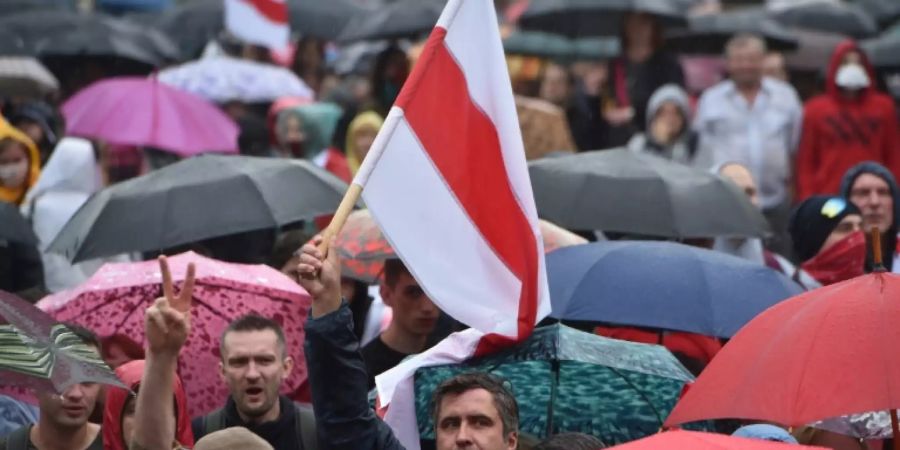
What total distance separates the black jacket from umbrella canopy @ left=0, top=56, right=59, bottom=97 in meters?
9.55

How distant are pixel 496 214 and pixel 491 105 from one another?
0.43m

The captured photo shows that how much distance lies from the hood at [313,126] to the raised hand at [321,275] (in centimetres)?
918

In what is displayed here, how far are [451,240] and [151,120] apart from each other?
777cm

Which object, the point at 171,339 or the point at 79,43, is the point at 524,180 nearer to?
the point at 171,339

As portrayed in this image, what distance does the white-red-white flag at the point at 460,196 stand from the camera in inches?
342

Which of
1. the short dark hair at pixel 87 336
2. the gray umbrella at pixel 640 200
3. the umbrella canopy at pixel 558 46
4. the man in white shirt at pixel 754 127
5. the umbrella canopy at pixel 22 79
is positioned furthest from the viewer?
the umbrella canopy at pixel 558 46

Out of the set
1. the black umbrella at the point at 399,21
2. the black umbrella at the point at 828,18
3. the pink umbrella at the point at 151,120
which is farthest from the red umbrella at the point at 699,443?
the black umbrella at the point at 828,18

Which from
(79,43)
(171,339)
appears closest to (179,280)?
(171,339)

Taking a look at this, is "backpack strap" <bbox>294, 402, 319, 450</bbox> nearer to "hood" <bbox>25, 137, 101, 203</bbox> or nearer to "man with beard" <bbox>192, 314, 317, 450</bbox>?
"man with beard" <bbox>192, 314, 317, 450</bbox>

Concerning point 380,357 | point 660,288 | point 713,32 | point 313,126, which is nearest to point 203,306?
point 380,357

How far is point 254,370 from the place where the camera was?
9.60m

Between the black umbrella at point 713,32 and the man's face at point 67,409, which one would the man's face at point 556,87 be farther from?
the man's face at point 67,409

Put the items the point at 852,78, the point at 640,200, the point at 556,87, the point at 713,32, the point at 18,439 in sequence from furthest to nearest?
the point at 713,32, the point at 556,87, the point at 852,78, the point at 640,200, the point at 18,439

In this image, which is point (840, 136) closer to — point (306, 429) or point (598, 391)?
point (598, 391)
